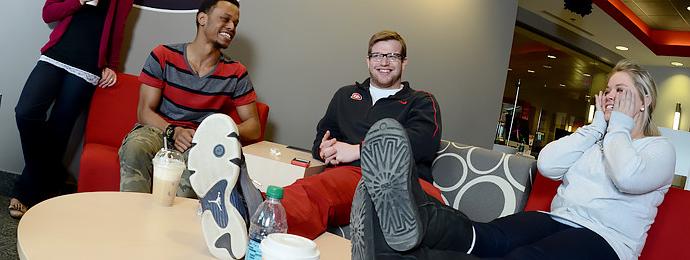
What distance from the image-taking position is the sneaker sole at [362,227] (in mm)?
1109

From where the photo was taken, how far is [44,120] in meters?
2.59

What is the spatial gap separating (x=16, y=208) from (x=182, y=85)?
91 centimetres

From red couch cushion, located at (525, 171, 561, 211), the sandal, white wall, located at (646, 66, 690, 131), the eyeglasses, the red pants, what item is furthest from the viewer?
white wall, located at (646, 66, 690, 131)

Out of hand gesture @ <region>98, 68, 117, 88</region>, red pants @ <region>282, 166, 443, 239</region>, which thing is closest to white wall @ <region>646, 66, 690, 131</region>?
red pants @ <region>282, 166, 443, 239</region>

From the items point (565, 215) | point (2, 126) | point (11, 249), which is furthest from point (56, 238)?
point (2, 126)

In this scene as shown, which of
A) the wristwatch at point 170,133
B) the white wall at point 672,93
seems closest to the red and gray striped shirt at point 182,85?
the wristwatch at point 170,133

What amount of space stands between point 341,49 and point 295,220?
222 centimetres

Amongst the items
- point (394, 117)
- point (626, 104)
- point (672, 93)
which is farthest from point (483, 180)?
point (672, 93)

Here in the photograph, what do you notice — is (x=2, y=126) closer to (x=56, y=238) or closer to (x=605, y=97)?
(x=56, y=238)

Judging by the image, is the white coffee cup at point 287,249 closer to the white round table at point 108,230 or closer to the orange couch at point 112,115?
the white round table at point 108,230

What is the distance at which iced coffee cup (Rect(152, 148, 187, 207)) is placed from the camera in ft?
5.11

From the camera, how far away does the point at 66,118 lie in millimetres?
2693

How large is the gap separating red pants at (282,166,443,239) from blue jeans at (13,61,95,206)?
1.47 meters

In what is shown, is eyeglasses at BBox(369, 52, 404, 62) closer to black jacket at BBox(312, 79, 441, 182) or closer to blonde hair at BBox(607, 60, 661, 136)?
black jacket at BBox(312, 79, 441, 182)
